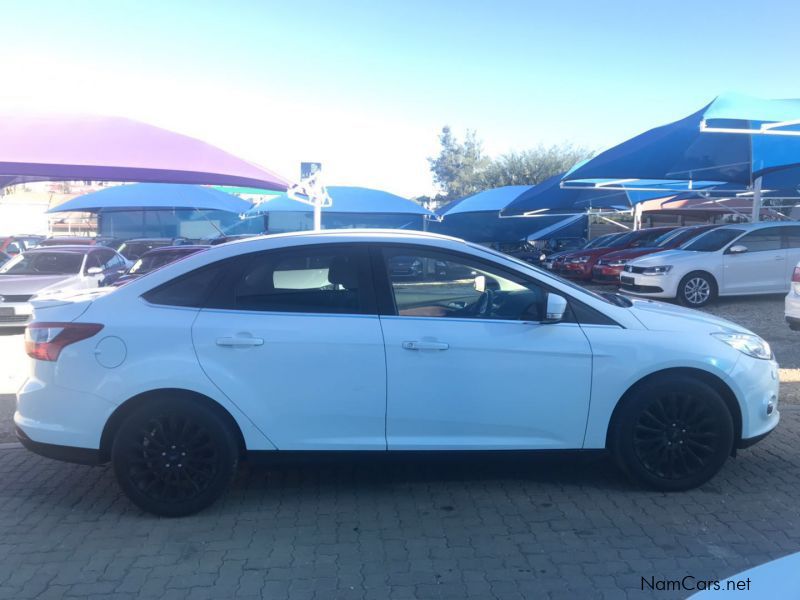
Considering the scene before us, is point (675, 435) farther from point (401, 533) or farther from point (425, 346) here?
point (401, 533)

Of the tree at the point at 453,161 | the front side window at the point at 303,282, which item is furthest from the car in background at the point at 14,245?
the tree at the point at 453,161

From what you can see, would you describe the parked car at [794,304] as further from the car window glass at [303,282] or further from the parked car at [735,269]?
the car window glass at [303,282]

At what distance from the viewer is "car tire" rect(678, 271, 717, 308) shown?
39.9ft

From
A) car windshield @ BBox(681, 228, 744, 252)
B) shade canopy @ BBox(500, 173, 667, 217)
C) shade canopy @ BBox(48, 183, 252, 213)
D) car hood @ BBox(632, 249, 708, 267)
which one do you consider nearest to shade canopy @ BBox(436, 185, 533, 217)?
shade canopy @ BBox(500, 173, 667, 217)

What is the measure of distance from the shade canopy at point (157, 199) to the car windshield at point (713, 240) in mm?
15290

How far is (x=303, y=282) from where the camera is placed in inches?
167

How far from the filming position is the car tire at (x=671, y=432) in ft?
13.6

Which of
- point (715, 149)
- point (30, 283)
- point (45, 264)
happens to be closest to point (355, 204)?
point (715, 149)

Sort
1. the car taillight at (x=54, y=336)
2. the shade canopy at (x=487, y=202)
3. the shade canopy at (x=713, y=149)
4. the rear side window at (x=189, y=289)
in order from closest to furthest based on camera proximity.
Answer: the car taillight at (x=54, y=336) → the rear side window at (x=189, y=289) → the shade canopy at (x=713, y=149) → the shade canopy at (x=487, y=202)

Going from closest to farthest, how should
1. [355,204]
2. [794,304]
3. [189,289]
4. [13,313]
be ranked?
[189,289]
[794,304]
[13,313]
[355,204]

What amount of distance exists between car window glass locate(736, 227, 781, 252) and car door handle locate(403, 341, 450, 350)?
10245mm

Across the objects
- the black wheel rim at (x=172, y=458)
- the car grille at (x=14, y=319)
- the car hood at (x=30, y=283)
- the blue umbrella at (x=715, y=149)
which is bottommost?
the car grille at (x=14, y=319)

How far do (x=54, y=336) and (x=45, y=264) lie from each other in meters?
9.03

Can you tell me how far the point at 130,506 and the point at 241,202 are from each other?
2153 cm
